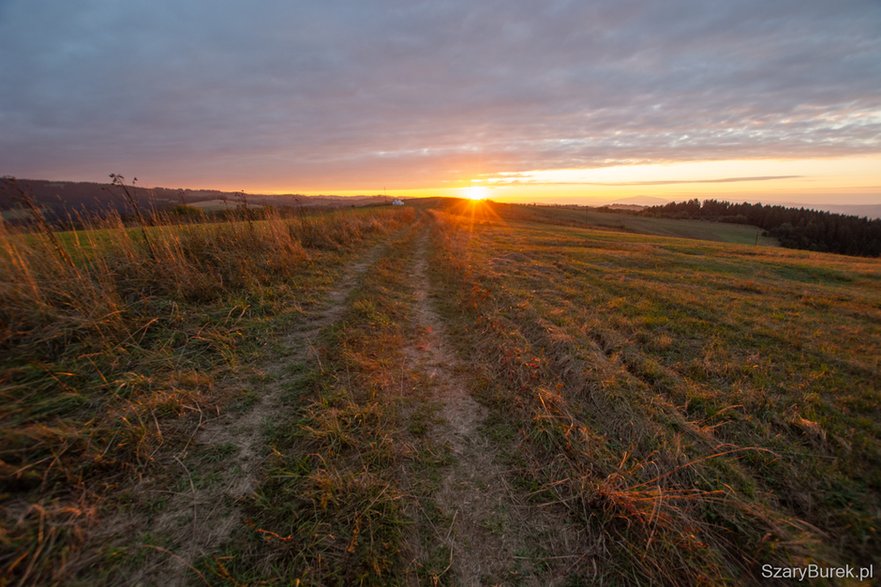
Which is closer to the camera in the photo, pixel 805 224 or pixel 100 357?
pixel 100 357

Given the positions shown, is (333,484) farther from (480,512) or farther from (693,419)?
(693,419)

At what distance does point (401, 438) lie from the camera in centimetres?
355

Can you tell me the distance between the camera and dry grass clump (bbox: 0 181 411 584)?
92.7 inches

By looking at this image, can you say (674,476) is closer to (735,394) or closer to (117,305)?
(735,394)

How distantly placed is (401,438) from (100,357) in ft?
13.7

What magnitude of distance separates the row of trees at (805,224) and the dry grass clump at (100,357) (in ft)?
286

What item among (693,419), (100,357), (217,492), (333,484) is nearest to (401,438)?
(333,484)

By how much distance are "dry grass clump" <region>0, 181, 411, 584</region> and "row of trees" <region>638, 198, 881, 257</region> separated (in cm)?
8707

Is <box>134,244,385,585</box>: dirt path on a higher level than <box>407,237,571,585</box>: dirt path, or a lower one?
higher

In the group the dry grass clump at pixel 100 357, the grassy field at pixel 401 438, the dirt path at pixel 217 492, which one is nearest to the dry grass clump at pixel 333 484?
the grassy field at pixel 401 438

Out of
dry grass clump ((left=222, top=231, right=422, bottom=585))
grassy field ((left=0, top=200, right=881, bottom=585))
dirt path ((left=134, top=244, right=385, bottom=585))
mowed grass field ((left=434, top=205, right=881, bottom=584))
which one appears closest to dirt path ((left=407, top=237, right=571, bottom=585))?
grassy field ((left=0, top=200, right=881, bottom=585))

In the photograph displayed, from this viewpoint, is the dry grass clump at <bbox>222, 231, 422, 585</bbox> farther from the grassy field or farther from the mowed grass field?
the mowed grass field

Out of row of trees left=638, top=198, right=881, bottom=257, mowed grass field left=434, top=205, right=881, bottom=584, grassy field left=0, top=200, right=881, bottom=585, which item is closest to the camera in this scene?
grassy field left=0, top=200, right=881, bottom=585

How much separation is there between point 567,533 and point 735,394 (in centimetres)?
357
